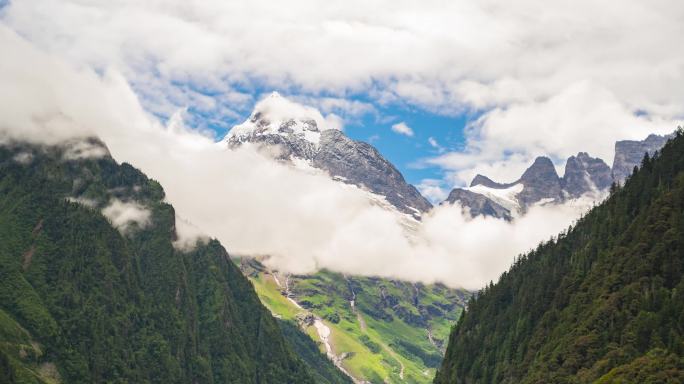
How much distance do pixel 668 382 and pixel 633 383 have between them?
32.7ft

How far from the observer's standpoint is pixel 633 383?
196 m

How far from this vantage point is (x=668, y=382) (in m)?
188
